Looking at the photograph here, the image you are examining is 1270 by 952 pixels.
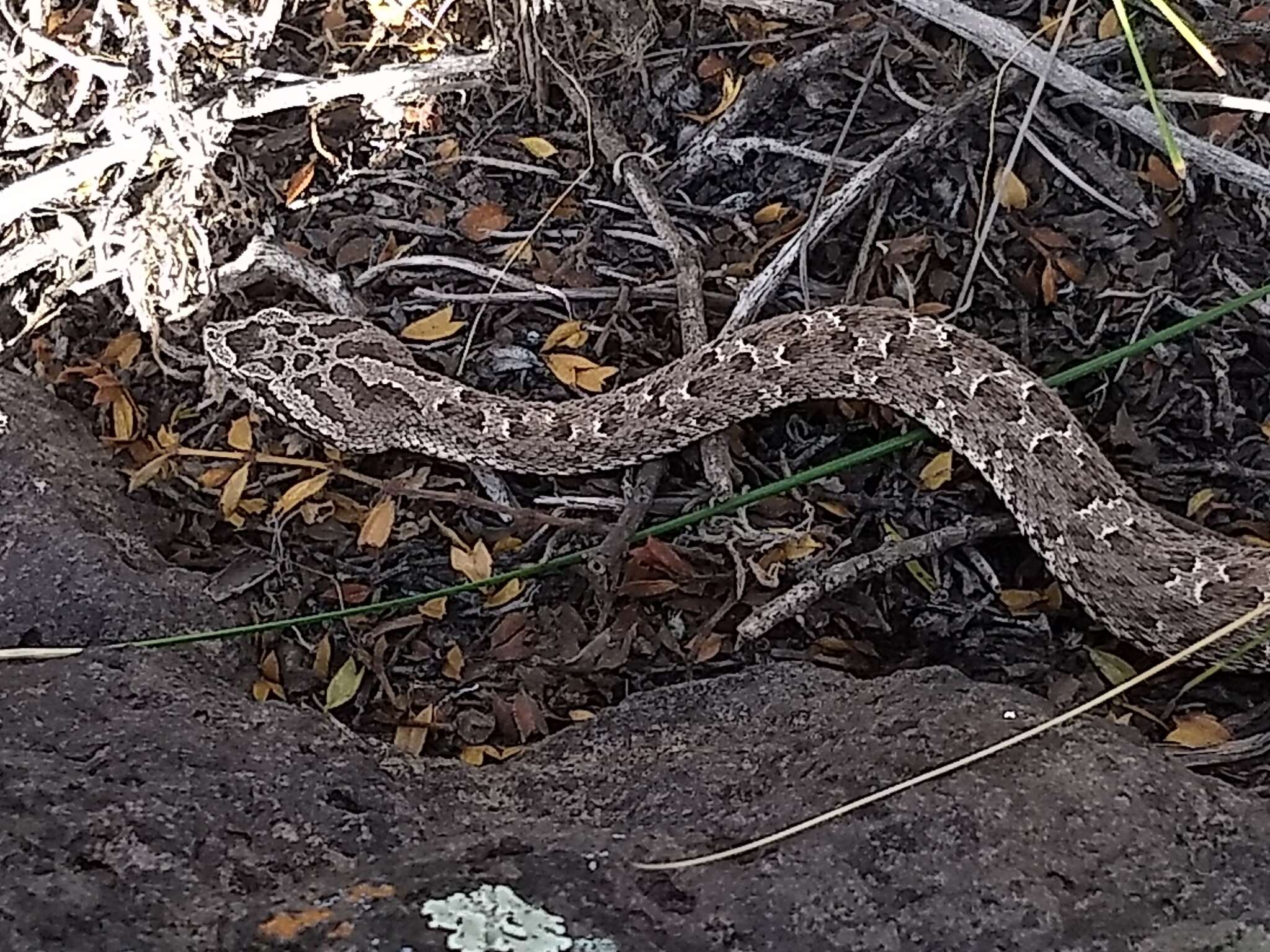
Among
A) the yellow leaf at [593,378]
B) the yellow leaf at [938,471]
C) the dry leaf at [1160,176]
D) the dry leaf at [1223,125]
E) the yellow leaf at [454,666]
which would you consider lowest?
the yellow leaf at [454,666]

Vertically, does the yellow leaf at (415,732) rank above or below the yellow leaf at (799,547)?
below

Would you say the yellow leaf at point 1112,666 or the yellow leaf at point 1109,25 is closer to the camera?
the yellow leaf at point 1112,666

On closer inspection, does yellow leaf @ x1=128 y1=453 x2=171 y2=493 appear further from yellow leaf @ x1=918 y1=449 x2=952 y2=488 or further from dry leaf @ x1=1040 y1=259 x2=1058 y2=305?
dry leaf @ x1=1040 y1=259 x2=1058 y2=305

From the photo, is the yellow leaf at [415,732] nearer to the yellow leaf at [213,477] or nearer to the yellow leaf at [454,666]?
the yellow leaf at [454,666]

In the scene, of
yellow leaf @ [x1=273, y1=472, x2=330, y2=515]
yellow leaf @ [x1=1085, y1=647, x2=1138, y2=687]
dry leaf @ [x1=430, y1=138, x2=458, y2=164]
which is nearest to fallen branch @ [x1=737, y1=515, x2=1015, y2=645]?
yellow leaf @ [x1=1085, y1=647, x2=1138, y2=687]

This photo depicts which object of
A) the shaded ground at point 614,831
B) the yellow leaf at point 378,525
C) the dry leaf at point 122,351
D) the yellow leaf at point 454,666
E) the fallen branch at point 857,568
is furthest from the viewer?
the dry leaf at point 122,351

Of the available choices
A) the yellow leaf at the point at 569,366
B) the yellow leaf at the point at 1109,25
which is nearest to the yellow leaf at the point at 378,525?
the yellow leaf at the point at 569,366
